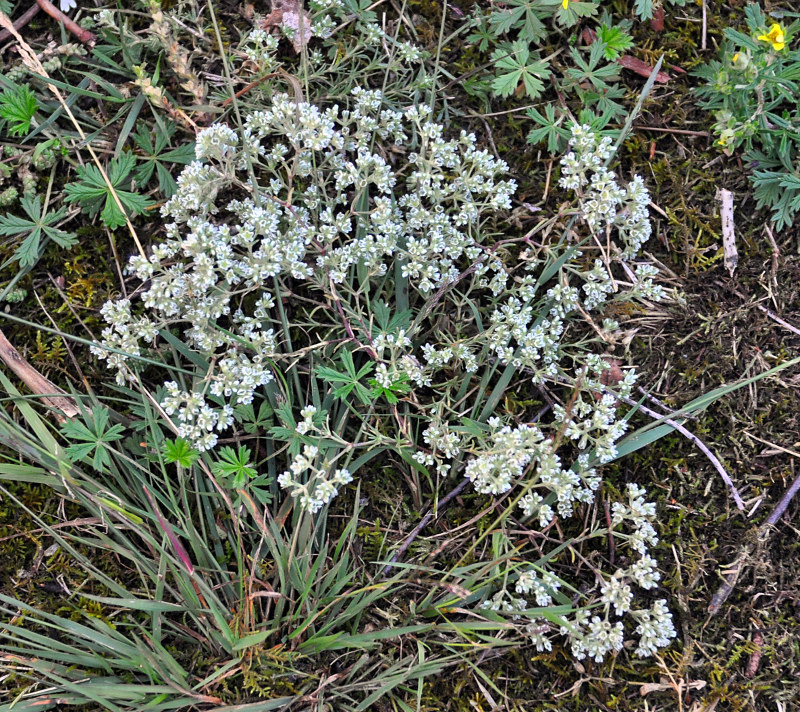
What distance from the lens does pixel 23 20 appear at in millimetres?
3211

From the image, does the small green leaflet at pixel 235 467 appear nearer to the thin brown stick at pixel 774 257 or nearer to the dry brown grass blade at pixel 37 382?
the dry brown grass blade at pixel 37 382

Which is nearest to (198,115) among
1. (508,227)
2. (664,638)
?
(508,227)

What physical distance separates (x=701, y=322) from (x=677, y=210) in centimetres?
60

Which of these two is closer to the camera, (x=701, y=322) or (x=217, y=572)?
(x=217, y=572)

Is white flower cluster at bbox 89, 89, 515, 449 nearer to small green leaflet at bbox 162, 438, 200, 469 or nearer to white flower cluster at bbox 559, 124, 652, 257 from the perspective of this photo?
small green leaflet at bbox 162, 438, 200, 469

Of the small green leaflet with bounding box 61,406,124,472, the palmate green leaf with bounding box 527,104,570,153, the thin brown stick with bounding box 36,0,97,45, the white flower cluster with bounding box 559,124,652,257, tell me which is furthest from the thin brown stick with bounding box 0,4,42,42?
the white flower cluster with bounding box 559,124,652,257

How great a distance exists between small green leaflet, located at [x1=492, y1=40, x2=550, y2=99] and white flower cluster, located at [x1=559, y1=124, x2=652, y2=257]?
0.38m

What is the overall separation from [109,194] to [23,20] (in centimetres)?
109

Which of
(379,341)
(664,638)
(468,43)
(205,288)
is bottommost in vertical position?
(664,638)

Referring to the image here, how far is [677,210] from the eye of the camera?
328cm

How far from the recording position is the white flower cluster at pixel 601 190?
2.82 m

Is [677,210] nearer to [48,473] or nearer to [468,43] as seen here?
[468,43]

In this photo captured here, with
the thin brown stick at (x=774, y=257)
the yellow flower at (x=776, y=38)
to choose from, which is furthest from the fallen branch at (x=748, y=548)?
the yellow flower at (x=776, y=38)

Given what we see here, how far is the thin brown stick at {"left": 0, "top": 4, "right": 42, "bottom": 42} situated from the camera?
3.19 meters
